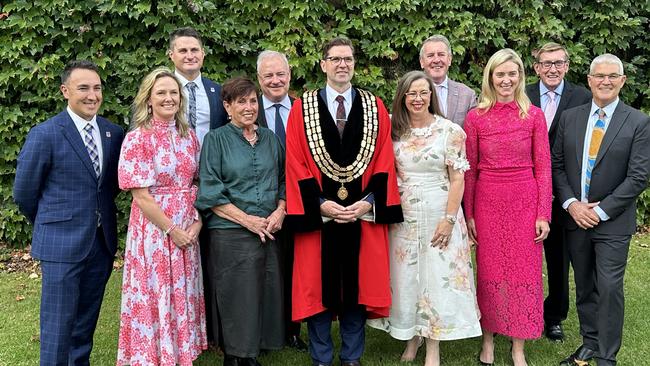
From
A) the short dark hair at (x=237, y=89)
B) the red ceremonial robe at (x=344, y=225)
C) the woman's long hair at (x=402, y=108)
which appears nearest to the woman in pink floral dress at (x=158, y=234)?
the short dark hair at (x=237, y=89)

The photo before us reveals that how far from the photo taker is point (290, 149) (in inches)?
152

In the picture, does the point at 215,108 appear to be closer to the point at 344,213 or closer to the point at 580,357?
the point at 344,213

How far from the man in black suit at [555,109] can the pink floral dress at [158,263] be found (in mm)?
2746

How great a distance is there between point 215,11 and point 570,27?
172 inches

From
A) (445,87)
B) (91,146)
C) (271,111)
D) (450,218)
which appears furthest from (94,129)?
(445,87)

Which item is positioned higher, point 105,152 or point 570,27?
point 570,27

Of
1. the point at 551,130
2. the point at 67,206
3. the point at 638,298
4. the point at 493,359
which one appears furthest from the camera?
the point at 638,298

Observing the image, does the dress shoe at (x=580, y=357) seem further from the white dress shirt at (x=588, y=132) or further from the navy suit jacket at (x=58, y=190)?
the navy suit jacket at (x=58, y=190)

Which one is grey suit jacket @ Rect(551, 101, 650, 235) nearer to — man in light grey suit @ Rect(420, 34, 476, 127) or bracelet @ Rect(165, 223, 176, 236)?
man in light grey suit @ Rect(420, 34, 476, 127)

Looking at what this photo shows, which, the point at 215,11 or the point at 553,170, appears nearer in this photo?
the point at 553,170

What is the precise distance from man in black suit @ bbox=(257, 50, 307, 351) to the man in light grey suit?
3.67ft

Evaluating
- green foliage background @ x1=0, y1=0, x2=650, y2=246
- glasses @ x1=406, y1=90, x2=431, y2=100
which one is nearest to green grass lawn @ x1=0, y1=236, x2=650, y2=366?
green foliage background @ x1=0, y1=0, x2=650, y2=246

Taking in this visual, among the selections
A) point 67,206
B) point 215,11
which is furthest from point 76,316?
point 215,11

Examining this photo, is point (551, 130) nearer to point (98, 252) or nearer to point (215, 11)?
point (98, 252)
